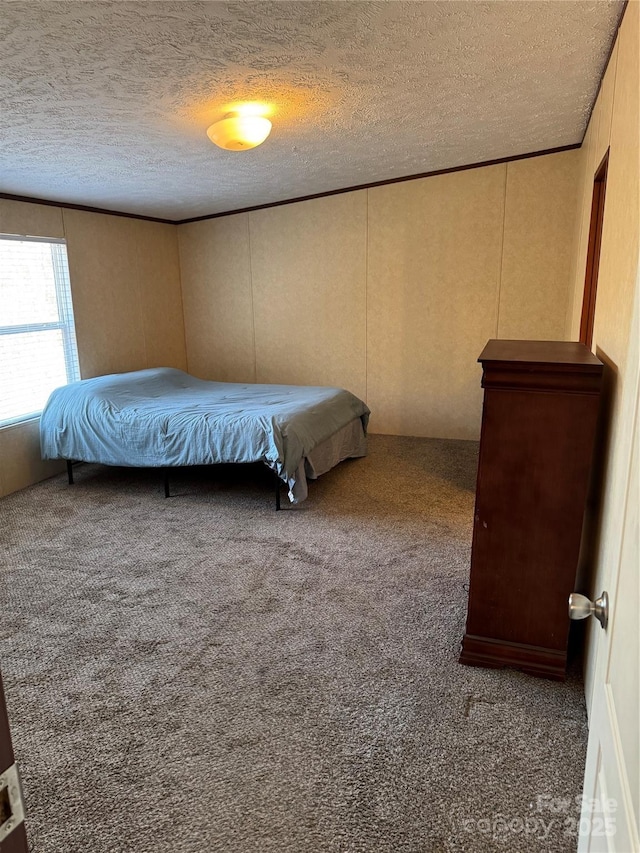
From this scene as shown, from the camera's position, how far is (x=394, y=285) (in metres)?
5.39

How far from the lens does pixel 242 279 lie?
5.97 m

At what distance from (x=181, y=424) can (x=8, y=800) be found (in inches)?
132

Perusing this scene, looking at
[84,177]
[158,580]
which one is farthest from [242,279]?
[158,580]

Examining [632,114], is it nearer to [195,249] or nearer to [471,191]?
[471,191]

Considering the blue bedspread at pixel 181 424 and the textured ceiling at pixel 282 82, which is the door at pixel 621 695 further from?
the blue bedspread at pixel 181 424

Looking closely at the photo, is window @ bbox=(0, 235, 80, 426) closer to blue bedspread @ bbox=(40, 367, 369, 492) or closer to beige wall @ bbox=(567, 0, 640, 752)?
blue bedspread @ bbox=(40, 367, 369, 492)

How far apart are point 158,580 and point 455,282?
3720mm

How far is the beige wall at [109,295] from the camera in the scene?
14.1 ft

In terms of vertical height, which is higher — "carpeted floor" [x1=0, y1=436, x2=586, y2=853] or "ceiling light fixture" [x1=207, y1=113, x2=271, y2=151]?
"ceiling light fixture" [x1=207, y1=113, x2=271, y2=151]

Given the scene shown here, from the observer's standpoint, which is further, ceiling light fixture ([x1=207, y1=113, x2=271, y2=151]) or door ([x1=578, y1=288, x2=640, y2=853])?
ceiling light fixture ([x1=207, y1=113, x2=271, y2=151])

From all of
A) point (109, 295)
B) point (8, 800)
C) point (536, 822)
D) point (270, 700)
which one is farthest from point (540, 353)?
point (109, 295)

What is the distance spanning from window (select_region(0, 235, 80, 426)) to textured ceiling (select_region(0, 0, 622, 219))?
1.56 ft

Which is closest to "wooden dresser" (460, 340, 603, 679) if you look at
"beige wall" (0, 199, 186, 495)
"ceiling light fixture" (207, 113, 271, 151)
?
"ceiling light fixture" (207, 113, 271, 151)

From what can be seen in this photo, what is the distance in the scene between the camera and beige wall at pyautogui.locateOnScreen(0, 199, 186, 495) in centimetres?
429
